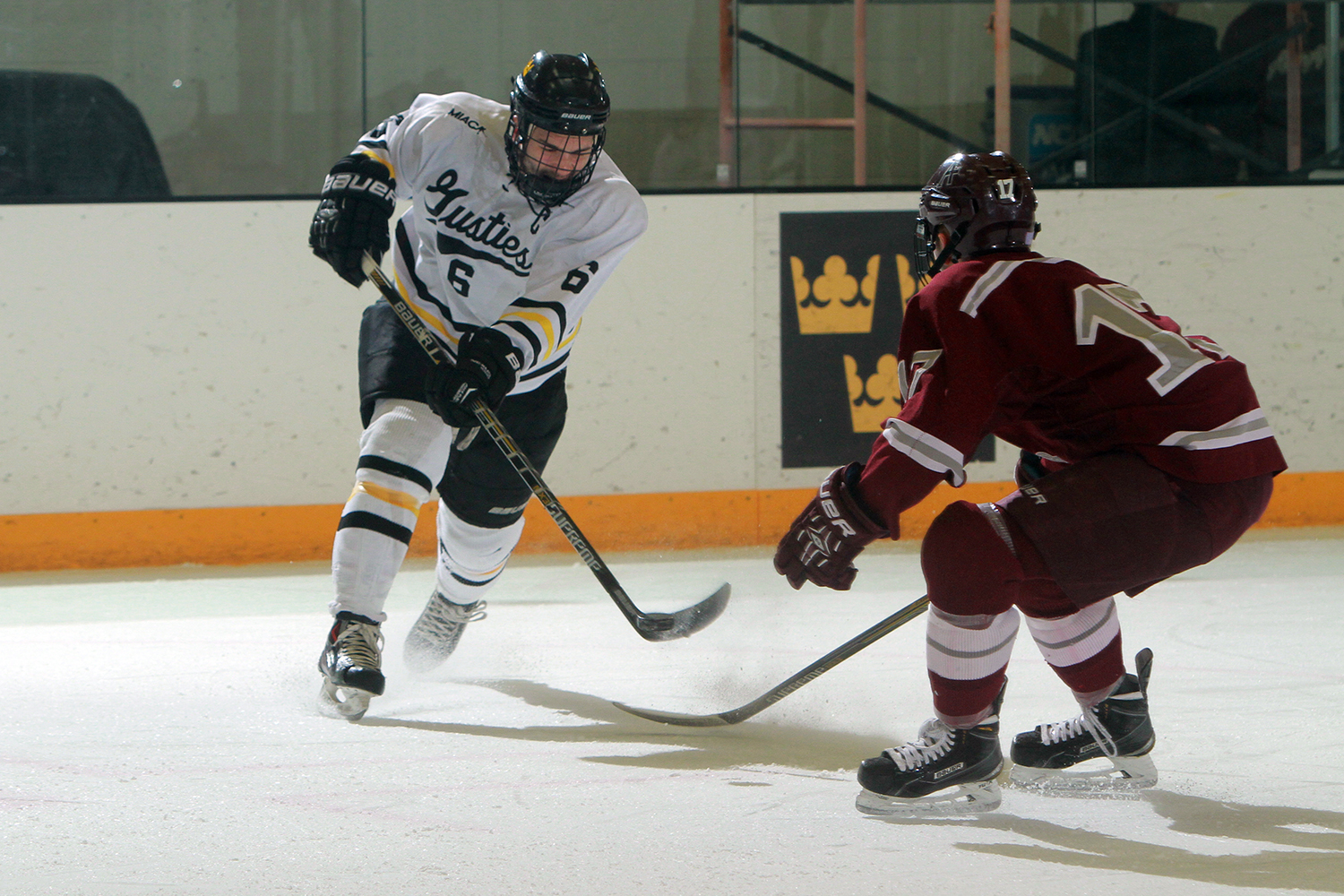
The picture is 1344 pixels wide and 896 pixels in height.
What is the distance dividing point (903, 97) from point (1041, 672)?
2799mm

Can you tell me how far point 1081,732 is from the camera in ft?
5.82

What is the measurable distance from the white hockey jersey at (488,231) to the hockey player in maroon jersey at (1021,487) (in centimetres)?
90

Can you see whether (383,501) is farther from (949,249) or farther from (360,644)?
(949,249)

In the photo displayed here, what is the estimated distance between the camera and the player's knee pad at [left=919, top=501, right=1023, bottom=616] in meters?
1.55

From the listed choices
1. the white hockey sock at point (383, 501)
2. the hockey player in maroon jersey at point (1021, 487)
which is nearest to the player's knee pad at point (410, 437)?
the white hockey sock at point (383, 501)

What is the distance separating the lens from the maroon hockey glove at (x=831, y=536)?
157cm

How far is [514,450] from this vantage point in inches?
92.7

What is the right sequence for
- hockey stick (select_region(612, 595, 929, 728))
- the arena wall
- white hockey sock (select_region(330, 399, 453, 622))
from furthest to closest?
the arena wall < white hockey sock (select_region(330, 399, 453, 622)) < hockey stick (select_region(612, 595, 929, 728))

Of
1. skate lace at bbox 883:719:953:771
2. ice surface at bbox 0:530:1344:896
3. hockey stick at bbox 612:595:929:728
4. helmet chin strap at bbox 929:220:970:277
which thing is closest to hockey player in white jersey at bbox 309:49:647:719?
ice surface at bbox 0:530:1344:896

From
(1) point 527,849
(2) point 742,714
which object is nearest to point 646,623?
(2) point 742,714

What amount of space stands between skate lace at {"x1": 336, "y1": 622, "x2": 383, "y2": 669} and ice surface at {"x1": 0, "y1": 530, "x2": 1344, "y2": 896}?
0.34 feet

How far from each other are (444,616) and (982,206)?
1.42 m

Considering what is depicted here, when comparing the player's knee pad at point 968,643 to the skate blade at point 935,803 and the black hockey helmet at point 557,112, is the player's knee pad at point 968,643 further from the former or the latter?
the black hockey helmet at point 557,112

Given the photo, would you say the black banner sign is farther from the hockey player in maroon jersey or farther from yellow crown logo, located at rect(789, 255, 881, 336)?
the hockey player in maroon jersey
